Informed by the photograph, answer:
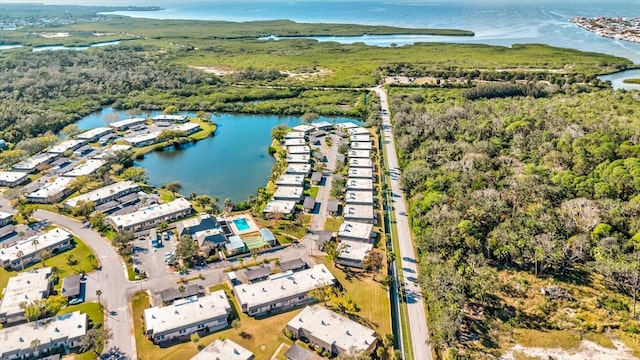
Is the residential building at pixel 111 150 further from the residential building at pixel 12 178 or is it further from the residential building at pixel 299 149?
the residential building at pixel 299 149

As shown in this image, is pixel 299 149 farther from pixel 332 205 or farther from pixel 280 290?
pixel 280 290

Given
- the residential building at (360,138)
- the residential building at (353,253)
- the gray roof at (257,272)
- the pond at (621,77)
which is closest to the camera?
the gray roof at (257,272)

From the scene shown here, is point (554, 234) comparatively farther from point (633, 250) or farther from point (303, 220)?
point (303, 220)

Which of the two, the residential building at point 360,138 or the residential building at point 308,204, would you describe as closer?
the residential building at point 308,204

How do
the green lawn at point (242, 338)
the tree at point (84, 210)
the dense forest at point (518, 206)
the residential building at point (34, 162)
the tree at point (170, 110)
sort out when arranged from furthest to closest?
the tree at point (170, 110), the residential building at point (34, 162), the tree at point (84, 210), the dense forest at point (518, 206), the green lawn at point (242, 338)

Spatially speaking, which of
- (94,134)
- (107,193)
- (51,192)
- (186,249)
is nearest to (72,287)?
(186,249)

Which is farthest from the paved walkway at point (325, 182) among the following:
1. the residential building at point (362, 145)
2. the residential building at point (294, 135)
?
the residential building at point (294, 135)
